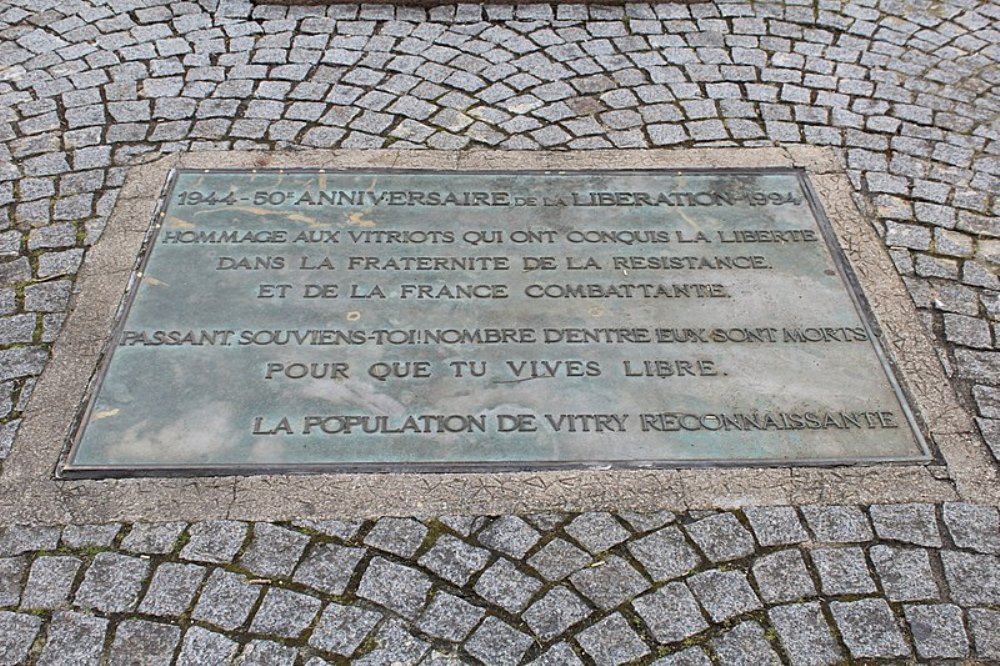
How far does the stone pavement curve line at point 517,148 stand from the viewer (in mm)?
2703

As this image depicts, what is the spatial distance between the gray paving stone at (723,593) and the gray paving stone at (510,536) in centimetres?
54

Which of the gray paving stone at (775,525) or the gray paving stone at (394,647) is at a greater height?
the gray paving stone at (775,525)

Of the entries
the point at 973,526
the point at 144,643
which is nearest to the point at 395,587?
the point at 144,643

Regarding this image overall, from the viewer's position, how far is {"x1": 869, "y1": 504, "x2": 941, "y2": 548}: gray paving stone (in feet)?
9.71

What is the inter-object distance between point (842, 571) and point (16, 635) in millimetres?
2614

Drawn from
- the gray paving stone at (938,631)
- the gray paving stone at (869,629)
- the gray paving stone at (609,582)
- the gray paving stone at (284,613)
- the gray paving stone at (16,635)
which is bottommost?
the gray paving stone at (16,635)

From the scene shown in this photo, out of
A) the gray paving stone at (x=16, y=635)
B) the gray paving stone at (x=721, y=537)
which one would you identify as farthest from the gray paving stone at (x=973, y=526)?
the gray paving stone at (x=16, y=635)

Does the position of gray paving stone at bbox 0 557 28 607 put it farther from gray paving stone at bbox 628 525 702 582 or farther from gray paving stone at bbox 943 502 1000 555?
gray paving stone at bbox 943 502 1000 555

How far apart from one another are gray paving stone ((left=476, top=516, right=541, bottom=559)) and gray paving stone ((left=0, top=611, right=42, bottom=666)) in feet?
4.61

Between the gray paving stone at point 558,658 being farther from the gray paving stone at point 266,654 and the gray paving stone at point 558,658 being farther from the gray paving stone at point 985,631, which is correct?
the gray paving stone at point 985,631

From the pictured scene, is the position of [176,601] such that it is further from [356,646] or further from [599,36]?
[599,36]

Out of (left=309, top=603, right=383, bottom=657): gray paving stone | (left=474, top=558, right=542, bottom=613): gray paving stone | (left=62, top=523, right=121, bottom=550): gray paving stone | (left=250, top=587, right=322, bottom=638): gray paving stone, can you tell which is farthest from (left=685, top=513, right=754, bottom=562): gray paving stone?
(left=62, top=523, right=121, bottom=550): gray paving stone

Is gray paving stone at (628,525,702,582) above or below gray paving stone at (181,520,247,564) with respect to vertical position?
above

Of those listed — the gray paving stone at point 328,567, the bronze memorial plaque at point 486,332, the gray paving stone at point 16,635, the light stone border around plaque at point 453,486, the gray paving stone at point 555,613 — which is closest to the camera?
the gray paving stone at point 16,635
